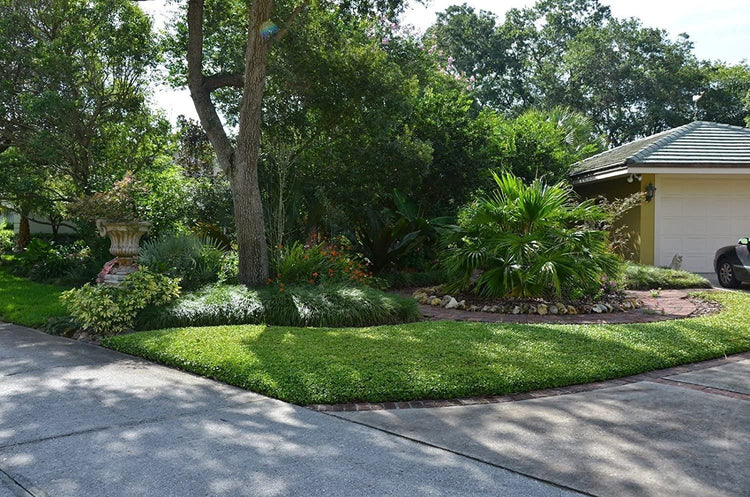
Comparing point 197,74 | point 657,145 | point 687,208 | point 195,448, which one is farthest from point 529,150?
point 195,448

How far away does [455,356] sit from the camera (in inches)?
248

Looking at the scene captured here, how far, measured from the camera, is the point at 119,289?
8.60 metres

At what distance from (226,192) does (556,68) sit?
86.4ft

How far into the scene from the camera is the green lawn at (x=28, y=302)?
953 centimetres

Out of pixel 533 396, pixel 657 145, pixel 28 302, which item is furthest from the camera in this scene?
pixel 657 145

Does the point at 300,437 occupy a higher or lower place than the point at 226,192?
lower

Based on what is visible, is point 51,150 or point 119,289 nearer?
point 119,289

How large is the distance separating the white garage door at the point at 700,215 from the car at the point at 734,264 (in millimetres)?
2273

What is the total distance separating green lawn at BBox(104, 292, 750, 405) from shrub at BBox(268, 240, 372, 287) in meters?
2.39

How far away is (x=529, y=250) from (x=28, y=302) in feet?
27.6

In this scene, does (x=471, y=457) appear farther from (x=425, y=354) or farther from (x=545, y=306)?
(x=545, y=306)

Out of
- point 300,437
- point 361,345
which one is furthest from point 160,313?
point 300,437

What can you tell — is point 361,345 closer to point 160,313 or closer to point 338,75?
point 160,313

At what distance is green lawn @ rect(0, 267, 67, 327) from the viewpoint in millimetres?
9531
